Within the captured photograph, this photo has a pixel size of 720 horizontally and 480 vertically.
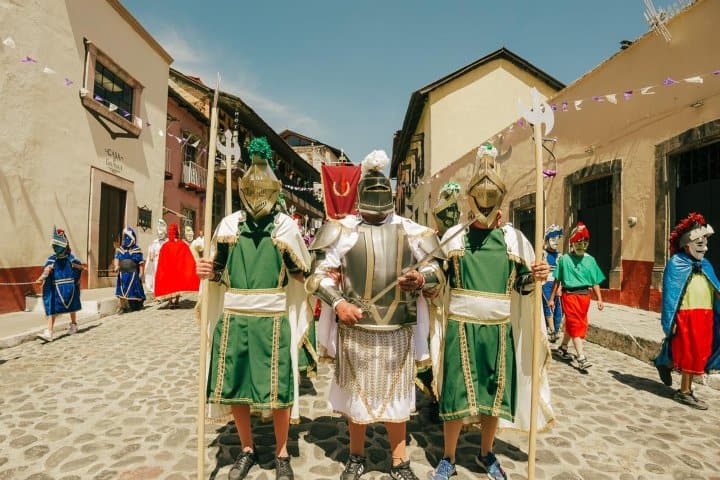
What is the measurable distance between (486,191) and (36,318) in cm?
840

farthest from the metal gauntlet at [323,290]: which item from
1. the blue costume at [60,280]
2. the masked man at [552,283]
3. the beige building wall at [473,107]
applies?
the beige building wall at [473,107]

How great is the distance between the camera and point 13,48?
774 centimetres

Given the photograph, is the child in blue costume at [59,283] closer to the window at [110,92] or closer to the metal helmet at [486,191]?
the window at [110,92]

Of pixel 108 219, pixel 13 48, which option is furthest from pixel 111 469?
pixel 108 219

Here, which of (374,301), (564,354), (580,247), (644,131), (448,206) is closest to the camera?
(374,301)

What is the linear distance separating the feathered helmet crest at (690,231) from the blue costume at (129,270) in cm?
946

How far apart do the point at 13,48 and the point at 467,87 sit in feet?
49.1

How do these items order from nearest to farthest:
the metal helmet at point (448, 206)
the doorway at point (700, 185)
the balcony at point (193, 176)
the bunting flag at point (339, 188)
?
the metal helmet at point (448, 206) < the doorway at point (700, 185) < the bunting flag at point (339, 188) < the balcony at point (193, 176)

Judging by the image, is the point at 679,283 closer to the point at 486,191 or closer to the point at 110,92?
the point at 486,191

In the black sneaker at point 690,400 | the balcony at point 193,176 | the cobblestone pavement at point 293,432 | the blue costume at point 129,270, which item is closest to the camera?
the cobblestone pavement at point 293,432

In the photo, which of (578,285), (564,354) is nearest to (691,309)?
(578,285)

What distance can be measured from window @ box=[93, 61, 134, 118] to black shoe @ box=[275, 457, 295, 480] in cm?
1062

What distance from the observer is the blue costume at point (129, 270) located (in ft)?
27.9

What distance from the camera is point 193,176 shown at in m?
16.7
